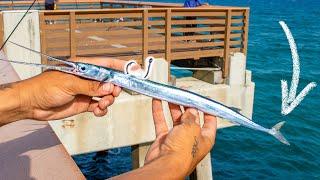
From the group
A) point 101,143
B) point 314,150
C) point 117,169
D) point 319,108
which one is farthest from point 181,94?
point 319,108

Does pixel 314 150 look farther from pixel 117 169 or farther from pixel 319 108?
pixel 117 169

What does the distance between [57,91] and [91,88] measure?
25 centimetres

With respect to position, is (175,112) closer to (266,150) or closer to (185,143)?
(185,143)

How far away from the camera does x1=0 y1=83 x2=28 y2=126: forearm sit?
3150mm

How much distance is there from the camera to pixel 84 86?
10.6 ft

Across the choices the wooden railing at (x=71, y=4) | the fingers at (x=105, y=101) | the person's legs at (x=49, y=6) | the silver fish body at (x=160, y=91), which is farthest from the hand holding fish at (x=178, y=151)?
the wooden railing at (x=71, y=4)

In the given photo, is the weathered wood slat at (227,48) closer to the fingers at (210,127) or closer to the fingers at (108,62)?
the fingers at (108,62)

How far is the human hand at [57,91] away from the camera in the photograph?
3.21 metres

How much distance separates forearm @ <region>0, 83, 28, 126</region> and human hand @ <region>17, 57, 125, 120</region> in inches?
1.2

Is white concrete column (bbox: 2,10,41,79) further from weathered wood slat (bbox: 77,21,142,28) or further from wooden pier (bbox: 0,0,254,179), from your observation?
weathered wood slat (bbox: 77,21,142,28)

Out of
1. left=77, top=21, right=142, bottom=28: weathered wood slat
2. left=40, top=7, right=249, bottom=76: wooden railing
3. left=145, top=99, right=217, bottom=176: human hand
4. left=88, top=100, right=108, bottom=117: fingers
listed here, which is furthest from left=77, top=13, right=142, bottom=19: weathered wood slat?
left=145, top=99, right=217, bottom=176: human hand

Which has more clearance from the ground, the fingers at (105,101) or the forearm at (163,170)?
the fingers at (105,101)

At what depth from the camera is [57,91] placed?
3293mm
